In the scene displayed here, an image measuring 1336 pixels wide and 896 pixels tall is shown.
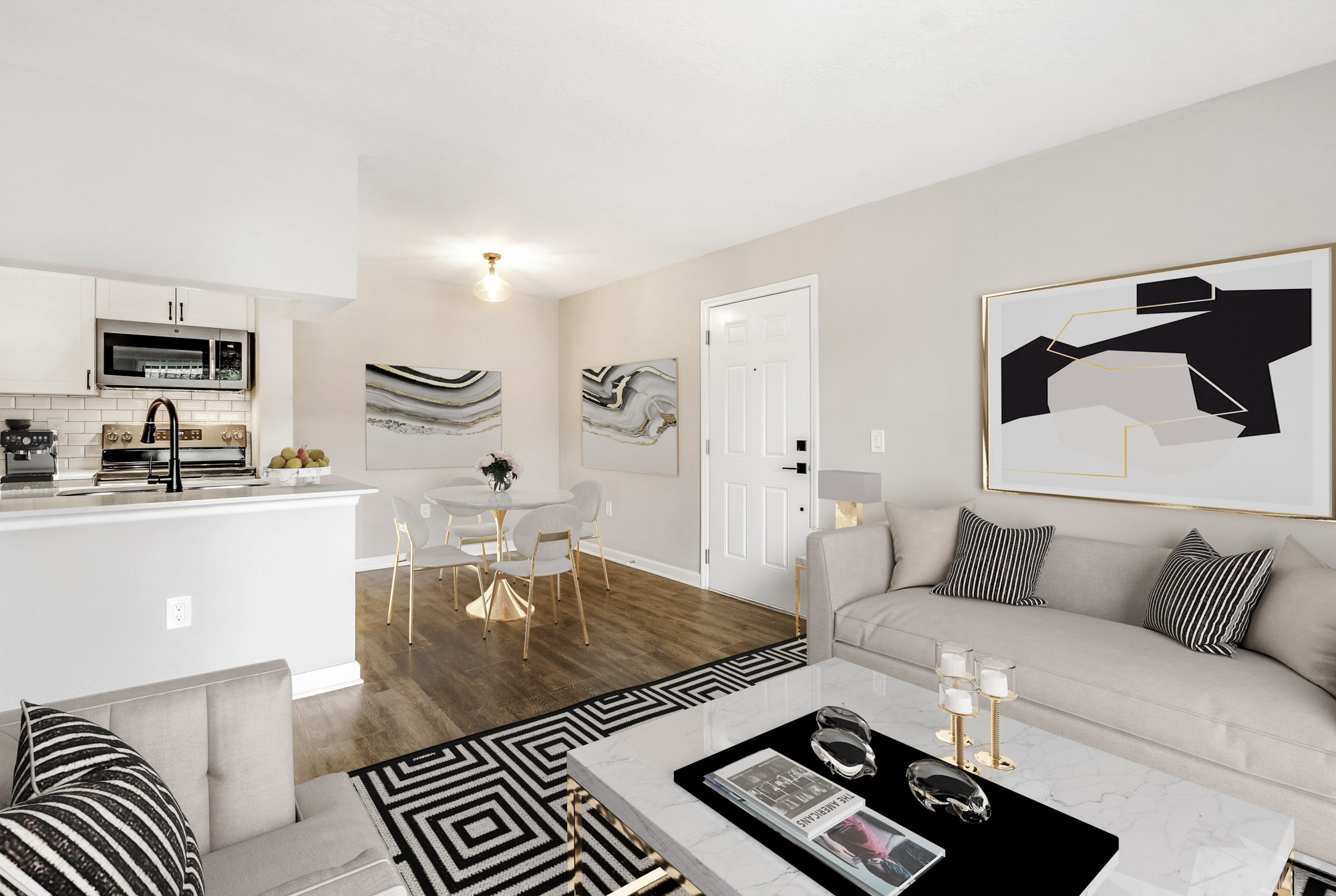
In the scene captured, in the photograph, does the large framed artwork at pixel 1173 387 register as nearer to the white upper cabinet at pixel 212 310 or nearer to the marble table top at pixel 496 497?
the marble table top at pixel 496 497

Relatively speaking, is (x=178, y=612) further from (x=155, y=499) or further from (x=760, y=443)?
(x=760, y=443)

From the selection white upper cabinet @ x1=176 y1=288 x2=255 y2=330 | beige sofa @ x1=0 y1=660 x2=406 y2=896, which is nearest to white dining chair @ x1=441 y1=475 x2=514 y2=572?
white upper cabinet @ x1=176 y1=288 x2=255 y2=330

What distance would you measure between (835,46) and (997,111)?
896 mm

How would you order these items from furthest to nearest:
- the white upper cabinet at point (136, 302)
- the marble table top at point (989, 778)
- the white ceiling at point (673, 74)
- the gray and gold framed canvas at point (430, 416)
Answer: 1. the gray and gold framed canvas at point (430, 416)
2. the white upper cabinet at point (136, 302)
3. the white ceiling at point (673, 74)
4. the marble table top at point (989, 778)

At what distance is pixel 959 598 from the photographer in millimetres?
2854

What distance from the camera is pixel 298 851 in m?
1.18

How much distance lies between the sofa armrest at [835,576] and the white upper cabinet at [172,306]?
400cm

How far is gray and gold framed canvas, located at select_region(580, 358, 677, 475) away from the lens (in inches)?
206

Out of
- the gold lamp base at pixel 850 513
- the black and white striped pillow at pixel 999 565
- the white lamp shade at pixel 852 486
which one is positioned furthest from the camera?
the gold lamp base at pixel 850 513

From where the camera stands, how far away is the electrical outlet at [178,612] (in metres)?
2.62

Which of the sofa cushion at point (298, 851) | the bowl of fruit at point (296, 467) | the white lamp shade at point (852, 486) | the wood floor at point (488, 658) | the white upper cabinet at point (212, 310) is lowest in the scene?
the wood floor at point (488, 658)

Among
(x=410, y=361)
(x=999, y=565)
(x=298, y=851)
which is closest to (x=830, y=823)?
(x=298, y=851)

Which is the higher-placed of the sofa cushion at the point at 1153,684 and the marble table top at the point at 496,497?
the marble table top at the point at 496,497

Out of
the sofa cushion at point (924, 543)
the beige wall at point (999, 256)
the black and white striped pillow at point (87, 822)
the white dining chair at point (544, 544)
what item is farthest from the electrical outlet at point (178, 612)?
the beige wall at point (999, 256)
